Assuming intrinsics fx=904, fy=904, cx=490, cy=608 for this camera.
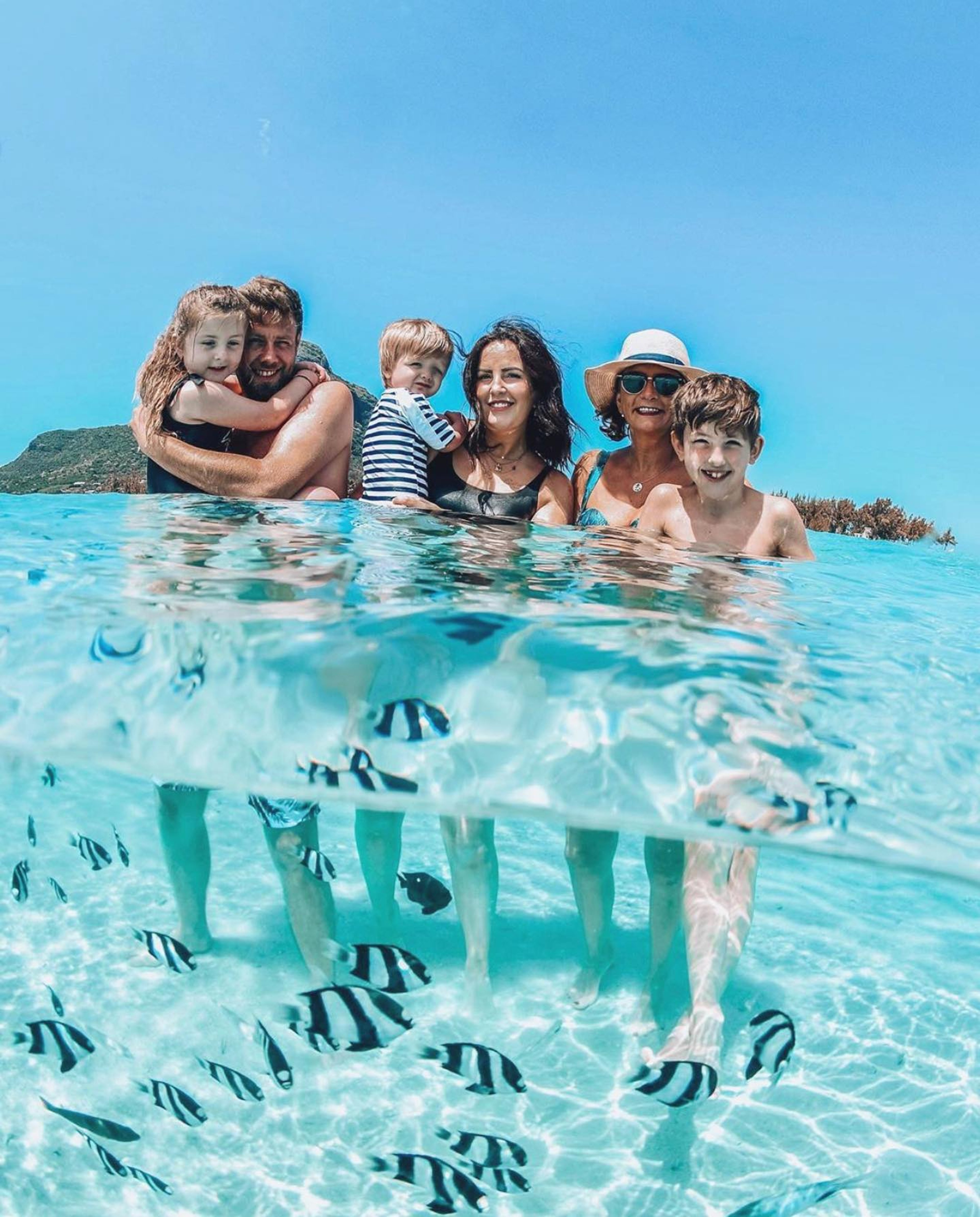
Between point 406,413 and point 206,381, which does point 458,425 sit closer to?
point 406,413

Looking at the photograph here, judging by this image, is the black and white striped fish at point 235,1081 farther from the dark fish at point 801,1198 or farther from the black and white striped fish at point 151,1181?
the dark fish at point 801,1198

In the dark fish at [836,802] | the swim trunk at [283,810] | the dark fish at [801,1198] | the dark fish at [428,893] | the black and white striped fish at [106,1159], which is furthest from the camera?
the dark fish at [428,893]

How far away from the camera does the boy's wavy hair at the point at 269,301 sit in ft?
22.5

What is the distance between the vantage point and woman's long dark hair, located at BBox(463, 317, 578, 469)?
23.1 feet

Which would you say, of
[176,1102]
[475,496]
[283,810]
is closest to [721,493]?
[475,496]

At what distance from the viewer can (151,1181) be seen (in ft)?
13.3

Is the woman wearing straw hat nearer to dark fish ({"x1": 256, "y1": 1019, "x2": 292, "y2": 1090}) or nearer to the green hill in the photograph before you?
dark fish ({"x1": 256, "y1": 1019, "x2": 292, "y2": 1090})

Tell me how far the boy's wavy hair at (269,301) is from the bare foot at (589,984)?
17.0ft

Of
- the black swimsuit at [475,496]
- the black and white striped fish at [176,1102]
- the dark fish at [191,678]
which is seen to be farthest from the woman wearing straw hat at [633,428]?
the black and white striped fish at [176,1102]

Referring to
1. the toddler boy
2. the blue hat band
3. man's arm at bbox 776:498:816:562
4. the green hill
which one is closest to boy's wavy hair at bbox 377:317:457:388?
the toddler boy

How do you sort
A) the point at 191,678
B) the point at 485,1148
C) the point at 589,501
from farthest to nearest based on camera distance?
the point at 589,501
the point at 485,1148
the point at 191,678

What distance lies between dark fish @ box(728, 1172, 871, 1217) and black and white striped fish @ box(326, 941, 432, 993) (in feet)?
6.01

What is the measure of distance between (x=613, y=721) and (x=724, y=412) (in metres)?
2.93

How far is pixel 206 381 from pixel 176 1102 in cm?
483
